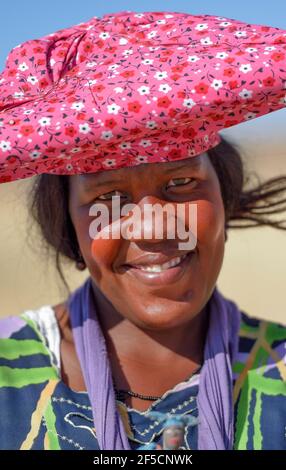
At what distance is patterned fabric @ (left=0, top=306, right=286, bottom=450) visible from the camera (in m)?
2.59

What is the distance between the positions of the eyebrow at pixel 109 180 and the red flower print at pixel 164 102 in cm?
34

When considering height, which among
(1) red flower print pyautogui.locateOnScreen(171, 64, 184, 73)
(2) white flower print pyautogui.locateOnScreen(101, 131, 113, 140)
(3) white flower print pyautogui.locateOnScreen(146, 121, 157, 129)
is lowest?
(2) white flower print pyautogui.locateOnScreen(101, 131, 113, 140)

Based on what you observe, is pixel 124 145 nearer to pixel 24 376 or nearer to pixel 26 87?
pixel 26 87

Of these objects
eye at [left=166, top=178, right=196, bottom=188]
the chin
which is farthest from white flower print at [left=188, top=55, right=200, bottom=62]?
the chin

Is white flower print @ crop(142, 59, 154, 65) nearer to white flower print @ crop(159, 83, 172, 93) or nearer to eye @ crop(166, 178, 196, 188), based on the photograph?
white flower print @ crop(159, 83, 172, 93)

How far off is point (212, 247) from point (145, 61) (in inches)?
26.1

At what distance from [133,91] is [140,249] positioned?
0.55 metres

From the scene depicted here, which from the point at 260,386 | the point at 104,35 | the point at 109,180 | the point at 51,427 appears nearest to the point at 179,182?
the point at 109,180

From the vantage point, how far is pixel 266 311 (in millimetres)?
8758

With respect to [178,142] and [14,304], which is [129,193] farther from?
[14,304]

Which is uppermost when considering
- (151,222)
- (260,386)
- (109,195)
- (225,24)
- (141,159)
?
(225,24)

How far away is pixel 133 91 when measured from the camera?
2.32 metres

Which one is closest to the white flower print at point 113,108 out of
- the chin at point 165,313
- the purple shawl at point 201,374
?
the chin at point 165,313
